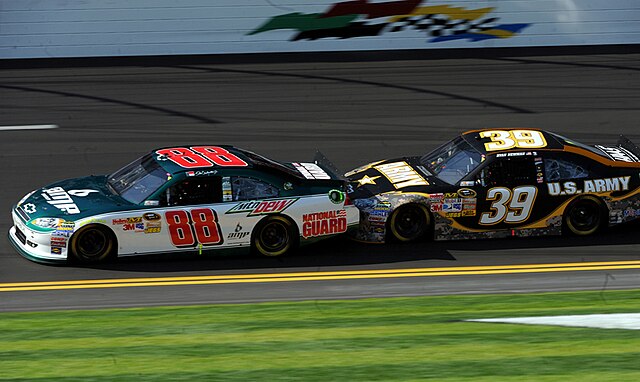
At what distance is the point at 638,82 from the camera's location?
21.1m

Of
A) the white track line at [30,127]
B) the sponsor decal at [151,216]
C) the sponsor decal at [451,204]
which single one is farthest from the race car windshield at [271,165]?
the white track line at [30,127]

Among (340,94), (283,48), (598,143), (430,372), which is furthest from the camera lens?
(283,48)

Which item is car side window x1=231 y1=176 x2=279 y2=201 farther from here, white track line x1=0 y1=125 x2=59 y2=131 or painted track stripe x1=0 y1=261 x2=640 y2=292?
white track line x1=0 y1=125 x2=59 y2=131

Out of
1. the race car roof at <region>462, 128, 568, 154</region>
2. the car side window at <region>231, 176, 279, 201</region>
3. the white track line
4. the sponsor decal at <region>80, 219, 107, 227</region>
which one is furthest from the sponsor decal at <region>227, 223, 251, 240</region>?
the white track line

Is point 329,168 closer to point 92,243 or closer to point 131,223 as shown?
point 131,223

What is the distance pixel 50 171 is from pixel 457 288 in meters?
7.08

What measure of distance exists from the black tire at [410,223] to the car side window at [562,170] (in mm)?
1604

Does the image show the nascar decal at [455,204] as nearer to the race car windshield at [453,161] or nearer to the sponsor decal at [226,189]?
the race car windshield at [453,161]

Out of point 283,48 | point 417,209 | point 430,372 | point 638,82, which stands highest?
point 283,48

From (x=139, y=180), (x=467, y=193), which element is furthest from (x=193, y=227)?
(x=467, y=193)

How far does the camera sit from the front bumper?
11945 mm

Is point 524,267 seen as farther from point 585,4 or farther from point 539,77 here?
point 585,4

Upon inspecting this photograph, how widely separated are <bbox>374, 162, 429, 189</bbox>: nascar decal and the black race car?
0.01 meters

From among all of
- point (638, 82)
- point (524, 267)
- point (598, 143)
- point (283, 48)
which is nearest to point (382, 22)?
point (283, 48)
